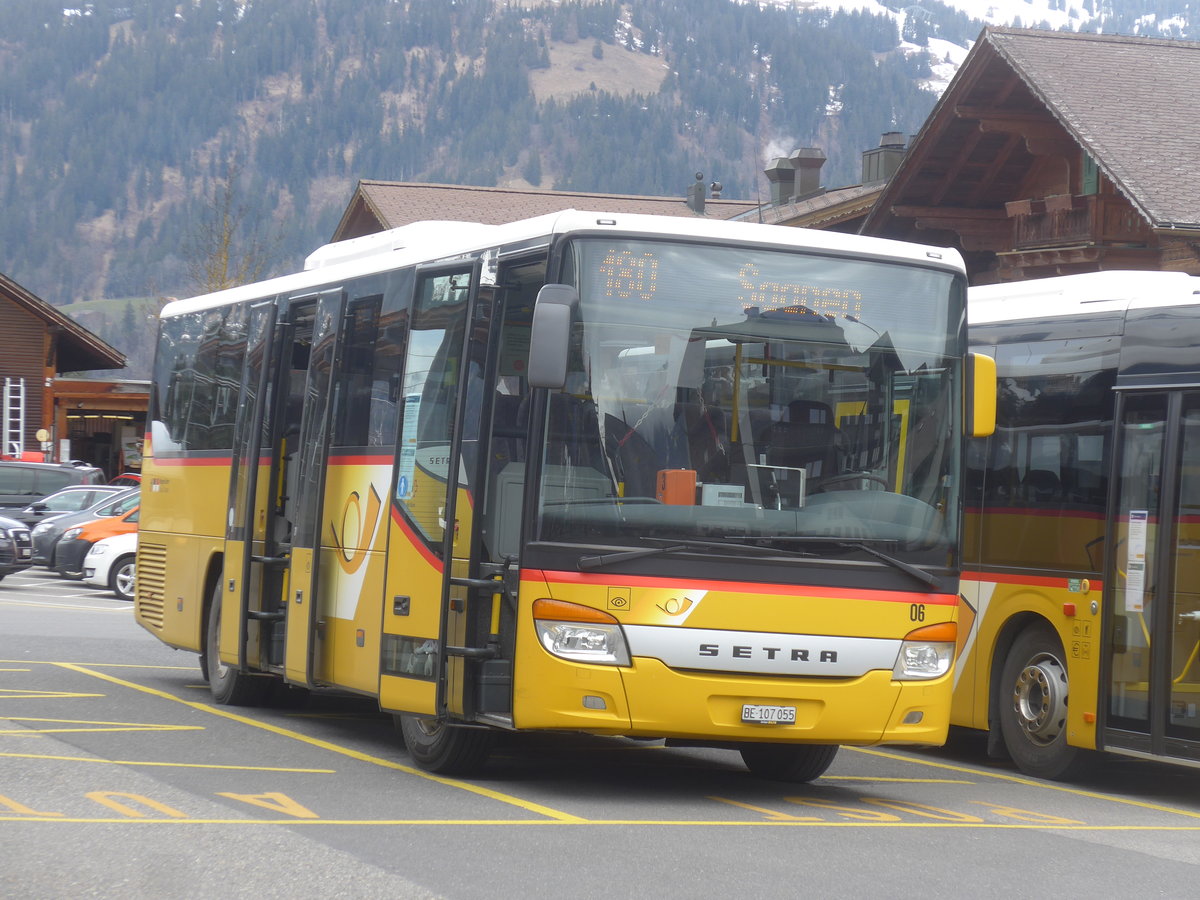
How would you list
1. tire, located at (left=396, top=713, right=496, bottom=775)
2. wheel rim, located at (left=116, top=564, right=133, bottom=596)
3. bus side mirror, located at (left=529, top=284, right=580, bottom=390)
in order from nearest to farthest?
1. bus side mirror, located at (left=529, top=284, right=580, bottom=390)
2. tire, located at (left=396, top=713, right=496, bottom=775)
3. wheel rim, located at (left=116, top=564, right=133, bottom=596)

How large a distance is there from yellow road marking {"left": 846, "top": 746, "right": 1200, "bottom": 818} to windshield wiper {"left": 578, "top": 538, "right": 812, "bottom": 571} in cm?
315

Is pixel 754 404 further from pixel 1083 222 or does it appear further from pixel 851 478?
pixel 1083 222

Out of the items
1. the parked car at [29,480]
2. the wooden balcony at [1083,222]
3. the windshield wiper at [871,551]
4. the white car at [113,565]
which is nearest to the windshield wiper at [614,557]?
the windshield wiper at [871,551]

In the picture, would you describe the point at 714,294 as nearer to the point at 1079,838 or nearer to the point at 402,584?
the point at 402,584

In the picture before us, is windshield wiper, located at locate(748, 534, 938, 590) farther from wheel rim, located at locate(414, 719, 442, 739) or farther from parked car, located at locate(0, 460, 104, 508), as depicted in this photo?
parked car, located at locate(0, 460, 104, 508)

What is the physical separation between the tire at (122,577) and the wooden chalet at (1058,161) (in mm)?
12728

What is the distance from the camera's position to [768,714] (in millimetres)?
9555

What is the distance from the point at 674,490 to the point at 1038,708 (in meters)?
3.97

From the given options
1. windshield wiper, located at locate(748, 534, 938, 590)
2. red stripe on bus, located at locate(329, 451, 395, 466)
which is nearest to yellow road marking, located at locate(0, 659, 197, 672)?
red stripe on bus, located at locate(329, 451, 395, 466)

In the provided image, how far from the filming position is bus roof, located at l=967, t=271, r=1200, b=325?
1157cm

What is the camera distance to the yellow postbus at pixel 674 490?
30.8 ft

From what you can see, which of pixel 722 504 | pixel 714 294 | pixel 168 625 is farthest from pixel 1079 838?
pixel 168 625

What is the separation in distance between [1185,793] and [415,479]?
547 cm

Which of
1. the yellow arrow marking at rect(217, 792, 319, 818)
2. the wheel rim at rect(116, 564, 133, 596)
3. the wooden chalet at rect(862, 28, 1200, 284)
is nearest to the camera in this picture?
the yellow arrow marking at rect(217, 792, 319, 818)
